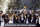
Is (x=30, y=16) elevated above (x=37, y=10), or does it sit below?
below

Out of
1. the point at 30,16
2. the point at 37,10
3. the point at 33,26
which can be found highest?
the point at 37,10

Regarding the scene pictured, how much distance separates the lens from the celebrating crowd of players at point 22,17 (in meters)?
2.91

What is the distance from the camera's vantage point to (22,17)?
294cm

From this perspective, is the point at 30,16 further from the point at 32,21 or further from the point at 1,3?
the point at 1,3

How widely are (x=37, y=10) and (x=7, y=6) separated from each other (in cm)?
104

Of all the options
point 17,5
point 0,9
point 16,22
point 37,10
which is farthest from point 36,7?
point 0,9

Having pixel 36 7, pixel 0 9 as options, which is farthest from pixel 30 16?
pixel 0 9

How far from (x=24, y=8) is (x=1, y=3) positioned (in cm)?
A: 81

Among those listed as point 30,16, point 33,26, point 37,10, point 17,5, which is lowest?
point 33,26

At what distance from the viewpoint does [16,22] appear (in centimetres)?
293

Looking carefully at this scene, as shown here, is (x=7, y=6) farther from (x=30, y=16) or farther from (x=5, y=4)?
(x=30, y=16)

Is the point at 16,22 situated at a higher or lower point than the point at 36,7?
lower

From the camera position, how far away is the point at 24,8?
2.91 metres

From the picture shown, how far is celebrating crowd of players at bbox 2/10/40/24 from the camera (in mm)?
2912
